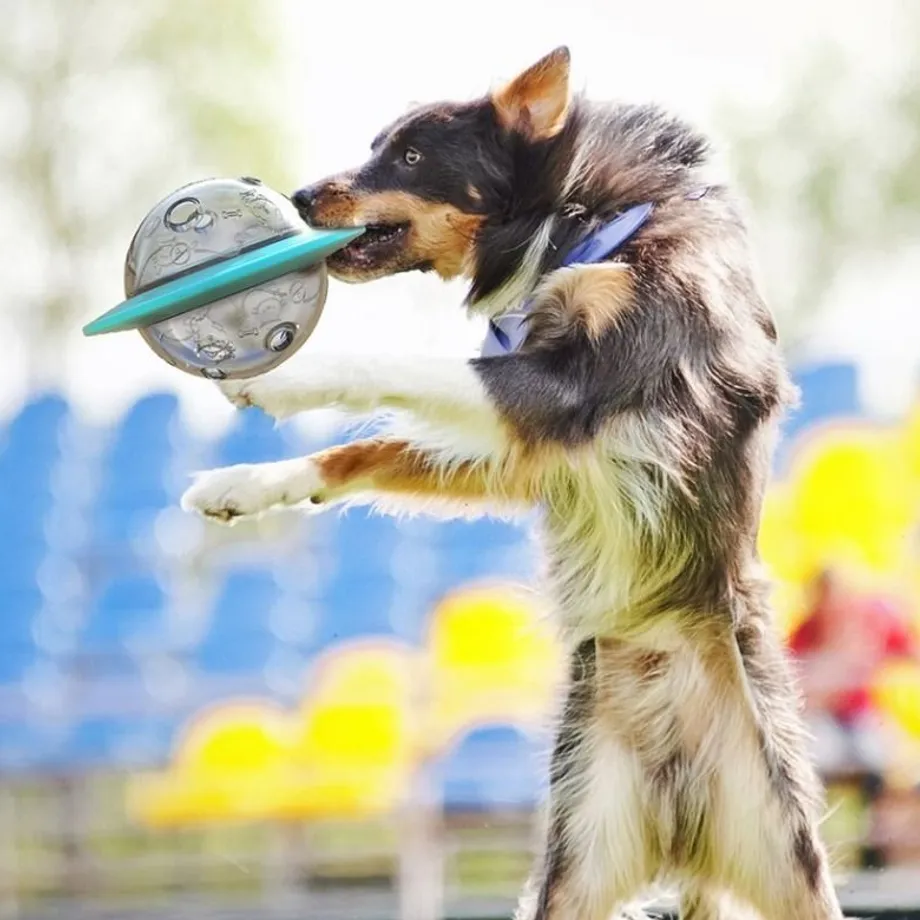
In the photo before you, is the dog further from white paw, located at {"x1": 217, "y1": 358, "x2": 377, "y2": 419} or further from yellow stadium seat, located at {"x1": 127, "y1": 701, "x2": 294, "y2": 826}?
yellow stadium seat, located at {"x1": 127, "y1": 701, "x2": 294, "y2": 826}

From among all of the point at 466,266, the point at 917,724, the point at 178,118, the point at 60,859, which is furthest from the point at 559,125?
the point at 178,118

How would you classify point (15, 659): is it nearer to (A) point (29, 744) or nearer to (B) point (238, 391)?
(A) point (29, 744)

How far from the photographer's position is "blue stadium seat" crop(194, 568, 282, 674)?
920 centimetres

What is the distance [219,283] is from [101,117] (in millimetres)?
11124

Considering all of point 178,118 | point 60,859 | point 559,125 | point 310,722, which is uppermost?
point 178,118

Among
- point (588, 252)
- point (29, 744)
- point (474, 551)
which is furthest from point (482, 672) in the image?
point (588, 252)

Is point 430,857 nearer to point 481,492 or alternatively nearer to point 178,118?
point 481,492

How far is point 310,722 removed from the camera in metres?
8.50

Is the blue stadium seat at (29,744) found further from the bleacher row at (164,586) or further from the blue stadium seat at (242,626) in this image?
the blue stadium seat at (242,626)

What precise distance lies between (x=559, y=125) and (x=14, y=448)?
756 centimetres

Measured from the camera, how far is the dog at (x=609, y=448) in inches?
127

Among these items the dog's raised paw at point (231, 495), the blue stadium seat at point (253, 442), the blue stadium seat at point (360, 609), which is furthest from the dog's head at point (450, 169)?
the blue stadium seat at point (253, 442)

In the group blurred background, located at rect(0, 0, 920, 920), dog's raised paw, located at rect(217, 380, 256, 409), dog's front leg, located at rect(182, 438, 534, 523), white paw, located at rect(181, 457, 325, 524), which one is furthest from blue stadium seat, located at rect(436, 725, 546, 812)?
dog's raised paw, located at rect(217, 380, 256, 409)

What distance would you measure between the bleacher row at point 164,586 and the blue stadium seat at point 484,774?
32.8 inches
